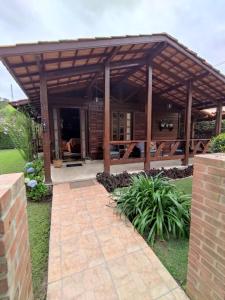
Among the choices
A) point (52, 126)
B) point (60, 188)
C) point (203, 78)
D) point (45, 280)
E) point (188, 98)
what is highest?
point (203, 78)

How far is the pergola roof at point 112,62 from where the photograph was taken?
3.62 meters

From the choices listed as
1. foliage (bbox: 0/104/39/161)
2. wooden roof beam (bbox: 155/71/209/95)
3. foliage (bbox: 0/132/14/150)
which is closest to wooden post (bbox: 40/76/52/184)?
foliage (bbox: 0/104/39/161)

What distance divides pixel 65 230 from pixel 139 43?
14.7 ft

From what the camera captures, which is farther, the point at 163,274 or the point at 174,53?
the point at 174,53

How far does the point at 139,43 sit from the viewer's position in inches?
173

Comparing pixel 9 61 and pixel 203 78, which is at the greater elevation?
pixel 203 78

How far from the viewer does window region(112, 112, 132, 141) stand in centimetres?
816

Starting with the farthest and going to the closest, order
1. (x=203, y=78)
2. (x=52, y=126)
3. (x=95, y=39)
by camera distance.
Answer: (x=52, y=126), (x=203, y=78), (x=95, y=39)

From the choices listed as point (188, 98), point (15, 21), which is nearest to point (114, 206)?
point (188, 98)

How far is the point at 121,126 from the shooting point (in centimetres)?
836

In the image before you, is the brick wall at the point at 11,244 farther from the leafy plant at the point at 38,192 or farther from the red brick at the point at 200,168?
the leafy plant at the point at 38,192

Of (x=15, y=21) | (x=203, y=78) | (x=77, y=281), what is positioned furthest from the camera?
(x=15, y=21)

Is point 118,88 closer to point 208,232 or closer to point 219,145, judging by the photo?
point 219,145

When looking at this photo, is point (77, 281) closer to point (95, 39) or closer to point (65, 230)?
point (65, 230)
